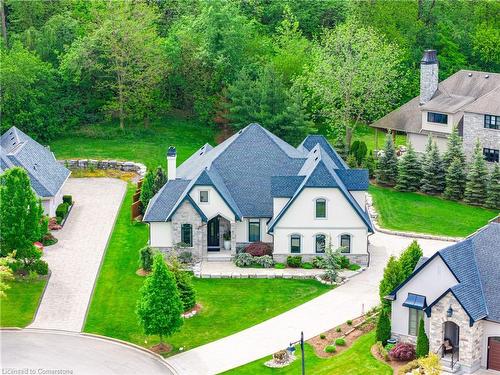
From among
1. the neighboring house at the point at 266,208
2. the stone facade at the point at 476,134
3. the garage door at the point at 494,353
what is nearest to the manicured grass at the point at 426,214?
the stone facade at the point at 476,134

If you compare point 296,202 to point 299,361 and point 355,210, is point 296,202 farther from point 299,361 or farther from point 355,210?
point 299,361

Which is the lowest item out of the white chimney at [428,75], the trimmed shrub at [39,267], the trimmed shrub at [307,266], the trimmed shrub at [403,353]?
the trimmed shrub at [403,353]

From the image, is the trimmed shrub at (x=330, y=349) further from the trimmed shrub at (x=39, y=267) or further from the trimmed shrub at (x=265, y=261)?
the trimmed shrub at (x=39, y=267)

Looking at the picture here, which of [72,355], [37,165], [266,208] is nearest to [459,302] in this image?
[72,355]

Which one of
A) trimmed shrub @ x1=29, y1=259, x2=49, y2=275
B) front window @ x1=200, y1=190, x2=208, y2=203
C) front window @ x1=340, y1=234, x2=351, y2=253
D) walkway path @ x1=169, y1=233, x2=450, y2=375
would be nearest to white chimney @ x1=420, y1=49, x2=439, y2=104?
walkway path @ x1=169, y1=233, x2=450, y2=375

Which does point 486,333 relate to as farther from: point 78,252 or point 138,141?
point 138,141

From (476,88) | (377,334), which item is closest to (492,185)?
(476,88)
